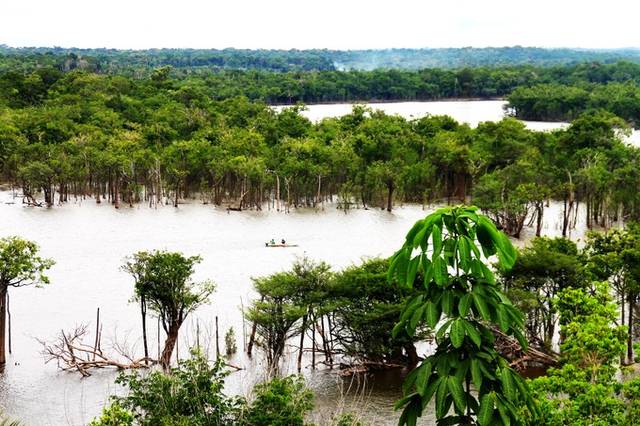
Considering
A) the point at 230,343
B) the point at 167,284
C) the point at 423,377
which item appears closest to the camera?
the point at 423,377

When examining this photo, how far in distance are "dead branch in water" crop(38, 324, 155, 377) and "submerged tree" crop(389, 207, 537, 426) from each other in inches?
564

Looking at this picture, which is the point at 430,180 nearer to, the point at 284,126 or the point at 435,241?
the point at 284,126

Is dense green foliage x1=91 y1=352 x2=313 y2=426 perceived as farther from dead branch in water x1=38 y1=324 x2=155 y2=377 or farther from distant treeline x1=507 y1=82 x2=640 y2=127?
distant treeline x1=507 y1=82 x2=640 y2=127

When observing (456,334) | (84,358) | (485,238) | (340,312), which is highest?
(485,238)

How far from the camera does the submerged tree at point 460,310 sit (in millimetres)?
6801

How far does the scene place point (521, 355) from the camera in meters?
21.4

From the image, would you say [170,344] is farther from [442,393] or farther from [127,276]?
[442,393]

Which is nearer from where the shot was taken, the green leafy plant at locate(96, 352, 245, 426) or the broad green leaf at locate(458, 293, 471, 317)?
the broad green leaf at locate(458, 293, 471, 317)

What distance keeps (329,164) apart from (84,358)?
27.6m

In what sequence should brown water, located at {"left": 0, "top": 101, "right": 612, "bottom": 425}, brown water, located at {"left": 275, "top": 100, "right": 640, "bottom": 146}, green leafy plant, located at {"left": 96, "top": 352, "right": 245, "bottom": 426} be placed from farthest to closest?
1. brown water, located at {"left": 275, "top": 100, "right": 640, "bottom": 146}
2. brown water, located at {"left": 0, "top": 101, "right": 612, "bottom": 425}
3. green leafy plant, located at {"left": 96, "top": 352, "right": 245, "bottom": 426}

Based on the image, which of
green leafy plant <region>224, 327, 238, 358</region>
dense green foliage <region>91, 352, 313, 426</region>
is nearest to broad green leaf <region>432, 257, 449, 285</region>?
dense green foliage <region>91, 352, 313, 426</region>

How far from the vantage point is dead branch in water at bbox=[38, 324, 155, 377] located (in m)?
20.5

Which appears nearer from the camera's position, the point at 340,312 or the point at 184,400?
the point at 184,400

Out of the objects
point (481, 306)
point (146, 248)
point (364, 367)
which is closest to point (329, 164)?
point (146, 248)
